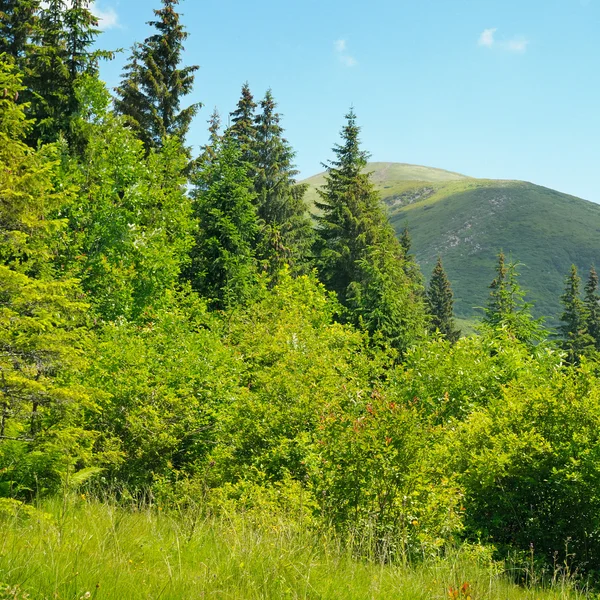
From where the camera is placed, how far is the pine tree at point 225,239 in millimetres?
26625

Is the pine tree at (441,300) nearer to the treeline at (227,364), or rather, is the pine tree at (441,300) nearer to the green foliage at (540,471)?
the treeline at (227,364)

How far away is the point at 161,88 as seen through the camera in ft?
91.8

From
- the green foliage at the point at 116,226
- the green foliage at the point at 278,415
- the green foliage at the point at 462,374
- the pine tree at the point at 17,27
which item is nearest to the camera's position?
the green foliage at the point at 278,415

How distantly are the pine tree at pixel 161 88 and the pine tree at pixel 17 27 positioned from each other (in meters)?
5.80

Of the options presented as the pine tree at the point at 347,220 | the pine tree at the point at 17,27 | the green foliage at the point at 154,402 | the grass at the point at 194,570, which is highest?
the pine tree at the point at 17,27

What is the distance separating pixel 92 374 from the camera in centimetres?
1208

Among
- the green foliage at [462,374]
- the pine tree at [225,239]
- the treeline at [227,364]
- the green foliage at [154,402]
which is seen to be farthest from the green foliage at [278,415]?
the pine tree at [225,239]

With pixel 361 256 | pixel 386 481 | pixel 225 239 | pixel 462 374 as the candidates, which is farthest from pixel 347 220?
pixel 386 481

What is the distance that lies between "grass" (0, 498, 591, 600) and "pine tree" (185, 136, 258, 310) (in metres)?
21.5

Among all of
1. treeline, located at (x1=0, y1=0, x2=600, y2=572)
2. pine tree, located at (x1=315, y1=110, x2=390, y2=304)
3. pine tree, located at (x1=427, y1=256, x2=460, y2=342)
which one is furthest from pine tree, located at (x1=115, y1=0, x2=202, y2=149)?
pine tree, located at (x1=427, y1=256, x2=460, y2=342)

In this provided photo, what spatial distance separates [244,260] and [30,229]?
20.3 m

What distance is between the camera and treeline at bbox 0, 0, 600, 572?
7.25 m

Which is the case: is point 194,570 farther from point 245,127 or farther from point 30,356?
point 245,127

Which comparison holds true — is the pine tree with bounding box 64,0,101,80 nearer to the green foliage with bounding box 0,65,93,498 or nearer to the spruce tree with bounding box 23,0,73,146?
the spruce tree with bounding box 23,0,73,146
